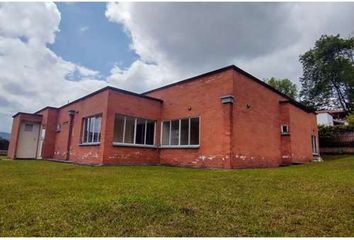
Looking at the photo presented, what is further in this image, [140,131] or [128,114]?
[140,131]

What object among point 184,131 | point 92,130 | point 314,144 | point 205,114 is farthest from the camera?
point 314,144

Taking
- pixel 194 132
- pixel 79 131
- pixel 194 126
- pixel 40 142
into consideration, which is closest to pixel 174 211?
pixel 194 132

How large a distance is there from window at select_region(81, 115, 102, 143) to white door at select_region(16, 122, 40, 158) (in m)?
8.41

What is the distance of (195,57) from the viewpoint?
1423 centimetres

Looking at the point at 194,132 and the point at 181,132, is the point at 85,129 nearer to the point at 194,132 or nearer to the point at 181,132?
the point at 181,132

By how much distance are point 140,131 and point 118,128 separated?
135 cm

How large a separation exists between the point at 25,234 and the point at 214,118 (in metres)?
9.86

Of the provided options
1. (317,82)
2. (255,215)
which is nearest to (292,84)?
(317,82)

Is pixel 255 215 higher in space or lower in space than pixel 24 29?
lower

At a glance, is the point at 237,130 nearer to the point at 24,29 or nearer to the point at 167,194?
the point at 167,194

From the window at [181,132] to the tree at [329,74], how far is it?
26756 millimetres

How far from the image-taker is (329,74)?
31.7 m

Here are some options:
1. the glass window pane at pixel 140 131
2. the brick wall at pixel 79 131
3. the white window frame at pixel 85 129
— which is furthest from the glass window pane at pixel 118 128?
the glass window pane at pixel 140 131

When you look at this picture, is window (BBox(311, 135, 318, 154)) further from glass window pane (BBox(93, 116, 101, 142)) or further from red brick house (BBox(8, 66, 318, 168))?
glass window pane (BBox(93, 116, 101, 142))
